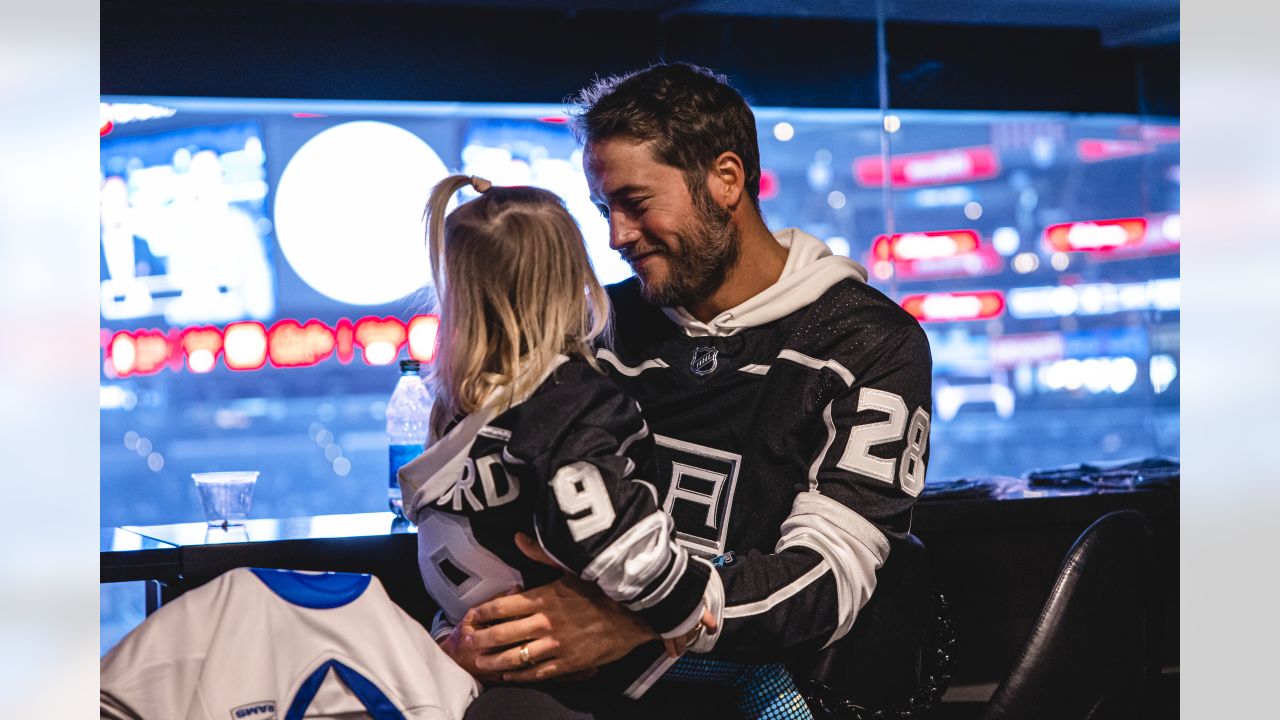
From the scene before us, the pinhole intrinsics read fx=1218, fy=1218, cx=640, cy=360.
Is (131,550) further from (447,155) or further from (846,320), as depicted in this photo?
(447,155)

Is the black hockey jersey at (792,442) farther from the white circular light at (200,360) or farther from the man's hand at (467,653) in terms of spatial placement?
the white circular light at (200,360)

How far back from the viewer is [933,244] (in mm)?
7496

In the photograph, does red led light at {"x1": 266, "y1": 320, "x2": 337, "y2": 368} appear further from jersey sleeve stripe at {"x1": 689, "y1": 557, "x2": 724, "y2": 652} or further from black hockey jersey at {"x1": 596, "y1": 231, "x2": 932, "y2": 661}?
jersey sleeve stripe at {"x1": 689, "y1": 557, "x2": 724, "y2": 652}

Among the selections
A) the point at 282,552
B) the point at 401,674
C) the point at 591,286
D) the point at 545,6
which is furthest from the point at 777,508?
the point at 545,6

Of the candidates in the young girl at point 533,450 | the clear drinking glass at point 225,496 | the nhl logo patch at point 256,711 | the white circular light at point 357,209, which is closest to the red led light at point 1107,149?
the white circular light at point 357,209

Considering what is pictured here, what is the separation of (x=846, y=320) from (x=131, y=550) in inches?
45.0

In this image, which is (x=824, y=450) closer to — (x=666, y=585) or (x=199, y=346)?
(x=666, y=585)

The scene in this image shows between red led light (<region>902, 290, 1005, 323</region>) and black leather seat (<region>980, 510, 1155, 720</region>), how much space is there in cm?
457

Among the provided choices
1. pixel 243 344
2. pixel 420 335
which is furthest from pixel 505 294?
pixel 243 344

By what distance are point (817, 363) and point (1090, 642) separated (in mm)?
652

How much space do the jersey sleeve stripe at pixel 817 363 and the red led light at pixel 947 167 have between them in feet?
20.5

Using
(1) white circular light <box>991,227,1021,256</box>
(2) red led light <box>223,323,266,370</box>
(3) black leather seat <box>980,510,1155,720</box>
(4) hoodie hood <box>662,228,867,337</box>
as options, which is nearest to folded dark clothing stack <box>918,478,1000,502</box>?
(3) black leather seat <box>980,510,1155,720</box>

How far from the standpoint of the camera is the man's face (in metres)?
1.90

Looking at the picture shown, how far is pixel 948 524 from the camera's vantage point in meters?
2.54
